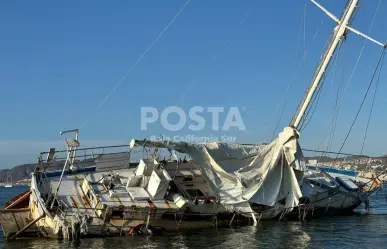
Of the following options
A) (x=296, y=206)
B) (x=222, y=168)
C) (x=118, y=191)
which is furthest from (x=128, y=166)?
(x=296, y=206)

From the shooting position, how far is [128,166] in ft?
95.4

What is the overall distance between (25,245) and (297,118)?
17256 millimetres

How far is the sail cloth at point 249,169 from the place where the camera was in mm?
26172

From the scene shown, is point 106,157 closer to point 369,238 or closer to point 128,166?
point 128,166

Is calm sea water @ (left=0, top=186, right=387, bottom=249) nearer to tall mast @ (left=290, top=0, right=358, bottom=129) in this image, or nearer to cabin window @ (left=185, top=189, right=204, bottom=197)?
cabin window @ (left=185, top=189, right=204, bottom=197)

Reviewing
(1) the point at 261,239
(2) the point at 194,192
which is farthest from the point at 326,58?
(1) the point at 261,239

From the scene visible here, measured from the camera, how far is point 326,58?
2859 centimetres

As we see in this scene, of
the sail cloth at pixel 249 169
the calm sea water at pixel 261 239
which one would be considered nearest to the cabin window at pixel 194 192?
the sail cloth at pixel 249 169

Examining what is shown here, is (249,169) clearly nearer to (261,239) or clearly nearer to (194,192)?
(194,192)

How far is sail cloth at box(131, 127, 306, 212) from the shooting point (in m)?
26.2

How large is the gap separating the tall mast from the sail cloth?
6.79 ft

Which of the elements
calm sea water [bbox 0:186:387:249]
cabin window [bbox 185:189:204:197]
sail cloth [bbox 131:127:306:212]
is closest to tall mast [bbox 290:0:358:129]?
sail cloth [bbox 131:127:306:212]

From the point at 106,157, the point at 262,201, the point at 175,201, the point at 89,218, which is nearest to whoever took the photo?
the point at 89,218

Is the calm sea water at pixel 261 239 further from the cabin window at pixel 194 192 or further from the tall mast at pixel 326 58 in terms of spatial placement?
the tall mast at pixel 326 58
